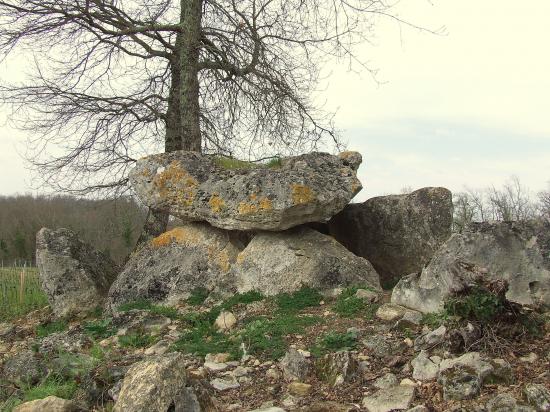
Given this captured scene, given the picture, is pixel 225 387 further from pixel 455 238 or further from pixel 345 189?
pixel 345 189

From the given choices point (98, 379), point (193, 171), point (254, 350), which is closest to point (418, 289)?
point (254, 350)

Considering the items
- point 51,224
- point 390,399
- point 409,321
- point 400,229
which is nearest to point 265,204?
point 400,229

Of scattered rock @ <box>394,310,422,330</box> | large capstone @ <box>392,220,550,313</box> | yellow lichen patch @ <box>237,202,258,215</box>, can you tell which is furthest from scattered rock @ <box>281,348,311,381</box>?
yellow lichen patch @ <box>237,202,258,215</box>

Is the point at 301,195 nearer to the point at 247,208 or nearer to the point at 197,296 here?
the point at 247,208

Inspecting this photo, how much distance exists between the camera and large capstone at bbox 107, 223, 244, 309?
784 centimetres

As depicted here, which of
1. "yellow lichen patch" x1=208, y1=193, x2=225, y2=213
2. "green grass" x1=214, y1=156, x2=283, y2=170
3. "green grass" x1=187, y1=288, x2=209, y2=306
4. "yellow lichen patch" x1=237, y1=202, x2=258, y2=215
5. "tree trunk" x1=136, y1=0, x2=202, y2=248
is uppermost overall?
"tree trunk" x1=136, y1=0, x2=202, y2=248

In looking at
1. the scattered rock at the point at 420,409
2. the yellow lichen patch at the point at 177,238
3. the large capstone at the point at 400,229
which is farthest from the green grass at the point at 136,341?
the large capstone at the point at 400,229

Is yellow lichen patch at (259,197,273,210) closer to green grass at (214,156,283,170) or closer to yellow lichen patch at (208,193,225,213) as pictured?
yellow lichen patch at (208,193,225,213)

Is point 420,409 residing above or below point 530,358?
below

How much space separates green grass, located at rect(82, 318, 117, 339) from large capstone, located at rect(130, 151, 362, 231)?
80.9 inches

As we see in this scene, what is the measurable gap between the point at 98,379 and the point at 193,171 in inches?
164

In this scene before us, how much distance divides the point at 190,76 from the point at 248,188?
4051mm

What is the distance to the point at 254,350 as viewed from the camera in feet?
17.5

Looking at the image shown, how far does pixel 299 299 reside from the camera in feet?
22.7
